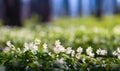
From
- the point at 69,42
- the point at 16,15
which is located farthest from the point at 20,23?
the point at 69,42

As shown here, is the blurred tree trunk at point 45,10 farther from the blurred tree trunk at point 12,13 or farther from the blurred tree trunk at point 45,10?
the blurred tree trunk at point 12,13

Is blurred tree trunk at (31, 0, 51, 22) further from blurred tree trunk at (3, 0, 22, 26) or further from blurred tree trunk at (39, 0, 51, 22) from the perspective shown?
blurred tree trunk at (3, 0, 22, 26)

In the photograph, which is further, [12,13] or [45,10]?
[45,10]

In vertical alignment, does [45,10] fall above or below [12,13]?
above

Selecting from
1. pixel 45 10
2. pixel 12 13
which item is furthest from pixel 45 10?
pixel 12 13

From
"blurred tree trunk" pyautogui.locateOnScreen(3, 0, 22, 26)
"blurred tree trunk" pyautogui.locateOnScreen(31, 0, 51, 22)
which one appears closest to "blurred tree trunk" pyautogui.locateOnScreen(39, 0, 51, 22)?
"blurred tree trunk" pyautogui.locateOnScreen(31, 0, 51, 22)

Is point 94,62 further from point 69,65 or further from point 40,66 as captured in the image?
point 40,66

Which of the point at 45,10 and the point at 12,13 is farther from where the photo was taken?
the point at 45,10

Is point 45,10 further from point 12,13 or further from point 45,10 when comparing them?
point 12,13
